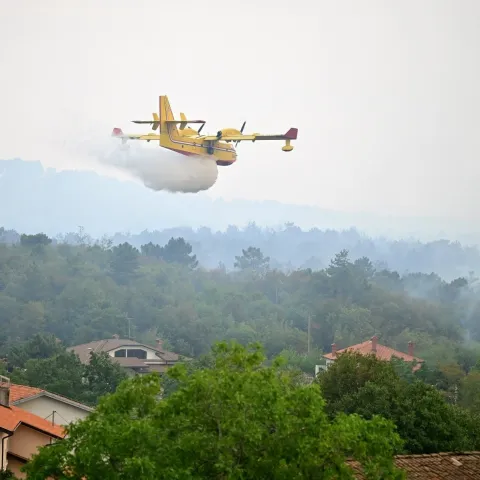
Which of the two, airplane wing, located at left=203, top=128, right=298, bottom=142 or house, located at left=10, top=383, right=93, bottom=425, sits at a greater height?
airplane wing, located at left=203, top=128, right=298, bottom=142

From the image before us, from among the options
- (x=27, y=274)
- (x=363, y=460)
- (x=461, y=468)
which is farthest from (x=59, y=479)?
(x=27, y=274)

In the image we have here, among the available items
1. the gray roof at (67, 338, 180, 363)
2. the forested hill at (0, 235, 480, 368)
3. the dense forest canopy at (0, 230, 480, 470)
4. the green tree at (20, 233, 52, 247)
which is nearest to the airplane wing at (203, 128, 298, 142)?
the dense forest canopy at (0, 230, 480, 470)

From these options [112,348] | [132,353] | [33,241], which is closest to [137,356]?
[132,353]

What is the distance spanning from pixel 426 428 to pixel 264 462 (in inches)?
889

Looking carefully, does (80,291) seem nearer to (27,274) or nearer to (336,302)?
(27,274)

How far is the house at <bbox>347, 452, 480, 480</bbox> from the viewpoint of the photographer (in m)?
24.9

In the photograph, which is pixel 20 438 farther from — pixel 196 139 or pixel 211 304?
pixel 211 304

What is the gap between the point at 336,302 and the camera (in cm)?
14288

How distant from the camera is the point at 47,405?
4116 cm

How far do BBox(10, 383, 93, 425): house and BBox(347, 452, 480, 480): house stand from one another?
16.8 metres

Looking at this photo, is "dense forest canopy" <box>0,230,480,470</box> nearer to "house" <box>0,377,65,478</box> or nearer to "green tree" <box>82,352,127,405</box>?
"green tree" <box>82,352,127,405</box>

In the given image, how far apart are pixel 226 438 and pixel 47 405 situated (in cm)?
2463

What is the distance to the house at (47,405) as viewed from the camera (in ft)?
133

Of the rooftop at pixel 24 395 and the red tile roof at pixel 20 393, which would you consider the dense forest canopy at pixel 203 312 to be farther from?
the rooftop at pixel 24 395
